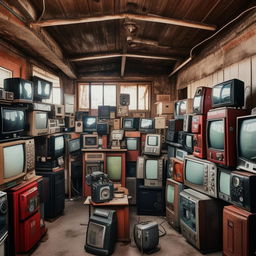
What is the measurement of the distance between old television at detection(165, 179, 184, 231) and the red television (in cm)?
73

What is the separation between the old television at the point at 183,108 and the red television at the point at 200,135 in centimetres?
90

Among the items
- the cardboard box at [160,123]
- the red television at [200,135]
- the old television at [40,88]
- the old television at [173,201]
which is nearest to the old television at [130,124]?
the cardboard box at [160,123]

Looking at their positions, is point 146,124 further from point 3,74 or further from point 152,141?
point 3,74

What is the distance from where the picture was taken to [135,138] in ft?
16.4

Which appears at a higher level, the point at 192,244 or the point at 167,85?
the point at 167,85

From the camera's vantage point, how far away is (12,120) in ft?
8.89

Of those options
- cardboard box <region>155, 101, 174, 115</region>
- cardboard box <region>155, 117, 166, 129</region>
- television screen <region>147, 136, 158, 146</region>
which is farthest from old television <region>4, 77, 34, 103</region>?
cardboard box <region>155, 101, 174, 115</region>

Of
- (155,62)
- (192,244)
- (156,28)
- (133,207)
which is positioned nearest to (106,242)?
(192,244)

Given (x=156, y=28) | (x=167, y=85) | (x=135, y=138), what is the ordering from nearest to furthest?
1. (x=156, y=28)
2. (x=135, y=138)
3. (x=167, y=85)

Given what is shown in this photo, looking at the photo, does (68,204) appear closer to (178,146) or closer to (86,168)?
(86,168)

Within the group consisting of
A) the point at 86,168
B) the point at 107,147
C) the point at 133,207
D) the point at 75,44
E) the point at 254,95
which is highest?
the point at 75,44

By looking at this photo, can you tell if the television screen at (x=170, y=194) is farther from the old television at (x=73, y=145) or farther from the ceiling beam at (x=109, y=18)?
the ceiling beam at (x=109, y=18)

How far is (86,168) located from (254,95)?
11.6ft

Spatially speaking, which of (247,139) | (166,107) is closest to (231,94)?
(247,139)
